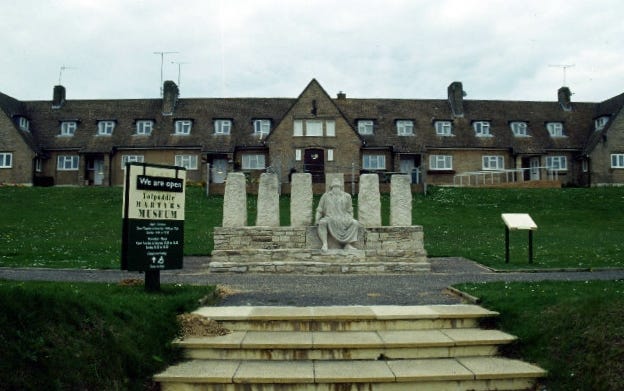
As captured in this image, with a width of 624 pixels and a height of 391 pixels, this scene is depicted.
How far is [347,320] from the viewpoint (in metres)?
7.85

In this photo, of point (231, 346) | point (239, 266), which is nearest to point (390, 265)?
point (239, 266)

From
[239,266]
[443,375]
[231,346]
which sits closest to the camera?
[443,375]

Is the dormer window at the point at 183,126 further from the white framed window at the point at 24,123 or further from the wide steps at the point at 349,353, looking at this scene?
the wide steps at the point at 349,353

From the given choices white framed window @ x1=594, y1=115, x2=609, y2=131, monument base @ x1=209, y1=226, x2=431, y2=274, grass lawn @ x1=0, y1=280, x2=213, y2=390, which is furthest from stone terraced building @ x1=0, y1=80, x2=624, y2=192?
grass lawn @ x1=0, y1=280, x2=213, y2=390

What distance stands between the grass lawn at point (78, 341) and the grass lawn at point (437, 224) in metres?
9.56

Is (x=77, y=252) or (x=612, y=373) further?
(x=77, y=252)

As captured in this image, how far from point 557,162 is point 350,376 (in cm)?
4853

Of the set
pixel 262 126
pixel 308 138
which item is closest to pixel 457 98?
pixel 308 138

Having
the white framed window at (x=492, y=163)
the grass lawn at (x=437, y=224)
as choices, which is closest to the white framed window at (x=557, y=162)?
the white framed window at (x=492, y=163)

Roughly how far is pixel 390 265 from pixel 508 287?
544 centimetres

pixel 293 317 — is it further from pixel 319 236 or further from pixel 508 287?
pixel 319 236

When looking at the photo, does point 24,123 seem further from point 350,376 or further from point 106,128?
point 350,376

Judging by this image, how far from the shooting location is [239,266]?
49.6 feet

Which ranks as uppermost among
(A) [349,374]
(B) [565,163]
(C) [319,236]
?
(B) [565,163]
